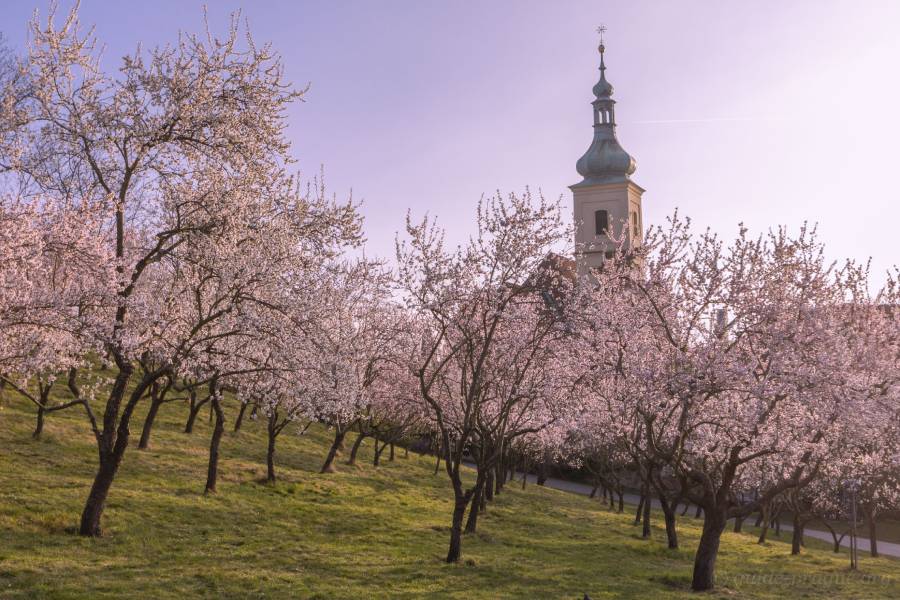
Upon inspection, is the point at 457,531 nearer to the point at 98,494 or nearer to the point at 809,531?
the point at 98,494

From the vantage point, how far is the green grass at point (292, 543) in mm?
16859

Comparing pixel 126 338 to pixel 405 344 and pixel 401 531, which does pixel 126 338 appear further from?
pixel 405 344

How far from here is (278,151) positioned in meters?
19.7

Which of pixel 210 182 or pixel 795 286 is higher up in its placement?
pixel 210 182

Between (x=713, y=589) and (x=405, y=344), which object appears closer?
(x=713, y=589)

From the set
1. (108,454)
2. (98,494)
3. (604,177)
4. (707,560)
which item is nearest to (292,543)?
(98,494)

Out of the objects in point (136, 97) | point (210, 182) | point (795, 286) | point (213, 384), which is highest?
point (136, 97)

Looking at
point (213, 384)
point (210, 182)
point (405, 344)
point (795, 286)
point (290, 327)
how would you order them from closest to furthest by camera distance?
point (290, 327) → point (210, 182) → point (795, 286) → point (213, 384) → point (405, 344)

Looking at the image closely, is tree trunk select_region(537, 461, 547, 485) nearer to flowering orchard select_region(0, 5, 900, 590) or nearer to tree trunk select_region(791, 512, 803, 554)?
tree trunk select_region(791, 512, 803, 554)

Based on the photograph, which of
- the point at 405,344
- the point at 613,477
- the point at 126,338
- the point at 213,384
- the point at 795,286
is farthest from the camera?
the point at 613,477

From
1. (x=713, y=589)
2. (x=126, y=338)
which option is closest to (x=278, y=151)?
(x=126, y=338)

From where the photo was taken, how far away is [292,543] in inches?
857

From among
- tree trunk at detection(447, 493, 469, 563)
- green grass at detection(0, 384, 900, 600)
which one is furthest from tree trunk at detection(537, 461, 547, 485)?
tree trunk at detection(447, 493, 469, 563)

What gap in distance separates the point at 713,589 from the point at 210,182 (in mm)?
18180
